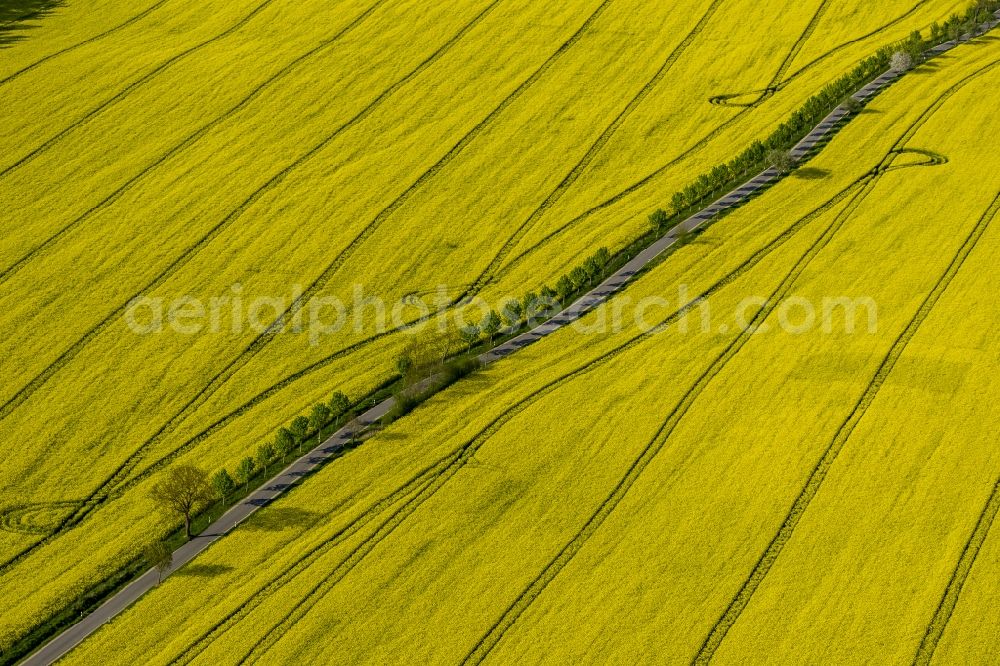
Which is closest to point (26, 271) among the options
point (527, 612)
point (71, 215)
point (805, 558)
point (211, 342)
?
point (71, 215)

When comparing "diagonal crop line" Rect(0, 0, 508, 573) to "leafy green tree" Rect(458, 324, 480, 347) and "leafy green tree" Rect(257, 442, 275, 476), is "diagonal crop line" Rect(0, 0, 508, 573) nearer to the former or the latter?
"leafy green tree" Rect(257, 442, 275, 476)

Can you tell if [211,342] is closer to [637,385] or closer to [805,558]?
[637,385]

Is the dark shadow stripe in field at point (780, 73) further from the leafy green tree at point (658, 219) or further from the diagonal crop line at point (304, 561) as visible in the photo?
the diagonal crop line at point (304, 561)

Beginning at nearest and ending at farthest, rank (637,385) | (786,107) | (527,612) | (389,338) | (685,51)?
(527,612), (637,385), (389,338), (786,107), (685,51)

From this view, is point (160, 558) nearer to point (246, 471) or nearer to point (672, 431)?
point (246, 471)

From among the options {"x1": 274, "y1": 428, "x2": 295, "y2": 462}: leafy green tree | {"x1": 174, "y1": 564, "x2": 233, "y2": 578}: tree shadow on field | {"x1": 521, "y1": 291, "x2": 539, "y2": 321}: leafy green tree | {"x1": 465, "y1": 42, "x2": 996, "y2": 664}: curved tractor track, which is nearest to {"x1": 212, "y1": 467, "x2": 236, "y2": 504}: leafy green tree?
{"x1": 274, "y1": 428, "x2": 295, "y2": 462}: leafy green tree

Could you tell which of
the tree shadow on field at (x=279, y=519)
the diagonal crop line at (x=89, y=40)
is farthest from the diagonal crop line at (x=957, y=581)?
the diagonal crop line at (x=89, y=40)
